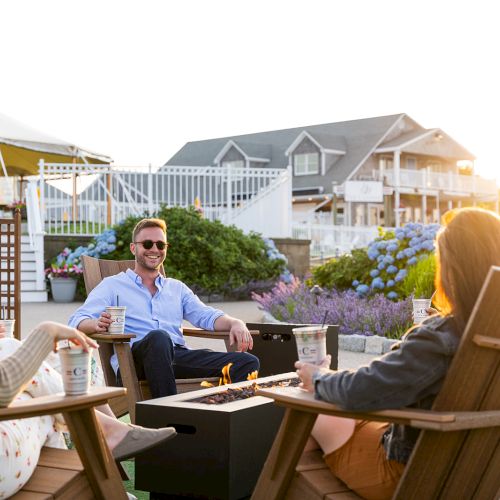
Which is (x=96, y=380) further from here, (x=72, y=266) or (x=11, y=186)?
(x=11, y=186)

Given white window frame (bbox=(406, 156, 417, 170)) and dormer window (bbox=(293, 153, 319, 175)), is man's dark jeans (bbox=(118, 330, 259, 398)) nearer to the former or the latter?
dormer window (bbox=(293, 153, 319, 175))

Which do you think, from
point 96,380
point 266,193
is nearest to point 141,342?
point 96,380

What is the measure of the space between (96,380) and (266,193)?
1335 cm

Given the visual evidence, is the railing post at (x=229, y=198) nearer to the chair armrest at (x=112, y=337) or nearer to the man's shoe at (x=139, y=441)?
the chair armrest at (x=112, y=337)

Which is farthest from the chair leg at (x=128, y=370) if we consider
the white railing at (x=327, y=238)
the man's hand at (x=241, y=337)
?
the white railing at (x=327, y=238)

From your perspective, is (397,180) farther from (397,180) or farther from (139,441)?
(139,441)

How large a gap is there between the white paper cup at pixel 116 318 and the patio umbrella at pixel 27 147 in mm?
13133

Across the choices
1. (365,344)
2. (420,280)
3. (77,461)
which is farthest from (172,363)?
(420,280)

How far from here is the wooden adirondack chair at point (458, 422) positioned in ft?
7.43

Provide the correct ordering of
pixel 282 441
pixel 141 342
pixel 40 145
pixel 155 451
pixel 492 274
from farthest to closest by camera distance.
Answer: pixel 40 145
pixel 141 342
pixel 155 451
pixel 282 441
pixel 492 274

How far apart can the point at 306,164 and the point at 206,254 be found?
83.9 feet

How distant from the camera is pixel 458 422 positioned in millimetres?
2246

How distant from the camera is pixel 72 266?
14352 mm

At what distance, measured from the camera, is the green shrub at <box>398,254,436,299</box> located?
28.9ft
